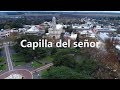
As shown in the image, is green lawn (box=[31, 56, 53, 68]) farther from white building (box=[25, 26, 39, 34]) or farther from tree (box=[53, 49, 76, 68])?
white building (box=[25, 26, 39, 34])

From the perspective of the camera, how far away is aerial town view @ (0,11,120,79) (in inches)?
158

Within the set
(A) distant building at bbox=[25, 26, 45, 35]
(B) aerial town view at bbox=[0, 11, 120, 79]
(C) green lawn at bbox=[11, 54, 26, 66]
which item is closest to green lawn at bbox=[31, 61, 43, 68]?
(B) aerial town view at bbox=[0, 11, 120, 79]

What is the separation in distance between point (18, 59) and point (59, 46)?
68cm

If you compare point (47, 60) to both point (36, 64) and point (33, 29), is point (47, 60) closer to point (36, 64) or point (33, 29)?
point (36, 64)

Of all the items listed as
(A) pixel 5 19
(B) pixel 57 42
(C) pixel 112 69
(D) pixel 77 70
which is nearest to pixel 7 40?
(A) pixel 5 19

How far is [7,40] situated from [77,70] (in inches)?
47.4

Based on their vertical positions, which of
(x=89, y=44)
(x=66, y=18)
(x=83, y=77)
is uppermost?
(x=66, y=18)

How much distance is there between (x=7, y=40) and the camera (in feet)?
13.6

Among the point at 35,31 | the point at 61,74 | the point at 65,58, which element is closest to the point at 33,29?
the point at 35,31

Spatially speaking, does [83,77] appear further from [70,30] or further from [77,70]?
[70,30]

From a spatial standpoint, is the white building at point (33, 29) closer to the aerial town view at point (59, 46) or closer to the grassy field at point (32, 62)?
the aerial town view at point (59, 46)

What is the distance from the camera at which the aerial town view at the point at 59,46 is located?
4.02 metres

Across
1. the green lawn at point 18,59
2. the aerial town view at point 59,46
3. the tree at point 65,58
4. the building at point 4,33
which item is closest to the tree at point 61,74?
the aerial town view at point 59,46
